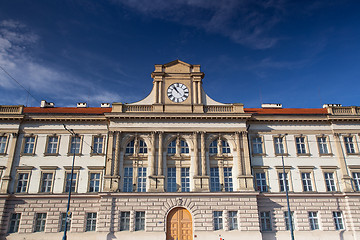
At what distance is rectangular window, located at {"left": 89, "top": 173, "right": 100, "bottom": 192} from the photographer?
2940 centimetres

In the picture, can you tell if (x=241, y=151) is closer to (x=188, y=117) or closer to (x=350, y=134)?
(x=188, y=117)

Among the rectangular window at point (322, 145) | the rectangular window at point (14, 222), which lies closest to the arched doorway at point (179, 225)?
the rectangular window at point (14, 222)

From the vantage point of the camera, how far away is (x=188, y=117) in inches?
1208

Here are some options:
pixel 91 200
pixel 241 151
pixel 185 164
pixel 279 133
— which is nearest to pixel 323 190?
pixel 279 133

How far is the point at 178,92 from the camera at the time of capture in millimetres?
32219

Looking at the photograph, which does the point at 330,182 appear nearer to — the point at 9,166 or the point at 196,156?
the point at 196,156

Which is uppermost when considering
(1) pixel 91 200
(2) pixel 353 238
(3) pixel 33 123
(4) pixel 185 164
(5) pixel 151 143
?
(3) pixel 33 123

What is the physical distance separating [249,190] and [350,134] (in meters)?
13.2

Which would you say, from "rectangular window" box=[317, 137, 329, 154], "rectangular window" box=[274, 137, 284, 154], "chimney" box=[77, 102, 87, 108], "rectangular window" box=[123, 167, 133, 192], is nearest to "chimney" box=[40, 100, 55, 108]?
"chimney" box=[77, 102, 87, 108]

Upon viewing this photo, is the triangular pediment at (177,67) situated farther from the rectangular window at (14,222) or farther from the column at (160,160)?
the rectangular window at (14,222)

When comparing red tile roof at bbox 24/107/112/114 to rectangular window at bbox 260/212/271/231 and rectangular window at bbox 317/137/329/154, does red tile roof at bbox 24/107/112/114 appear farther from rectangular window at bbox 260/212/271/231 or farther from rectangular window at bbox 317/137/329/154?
rectangular window at bbox 317/137/329/154

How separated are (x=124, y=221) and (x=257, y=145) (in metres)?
15.3

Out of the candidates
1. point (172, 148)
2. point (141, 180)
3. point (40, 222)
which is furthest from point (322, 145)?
point (40, 222)

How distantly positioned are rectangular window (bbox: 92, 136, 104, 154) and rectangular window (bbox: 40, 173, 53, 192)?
4.83 metres
